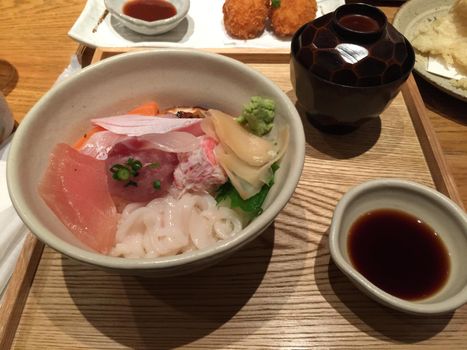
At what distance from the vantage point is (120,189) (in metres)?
1.07

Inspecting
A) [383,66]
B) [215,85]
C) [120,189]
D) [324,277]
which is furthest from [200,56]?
[324,277]

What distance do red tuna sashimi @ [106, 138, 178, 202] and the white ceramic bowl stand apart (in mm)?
1327

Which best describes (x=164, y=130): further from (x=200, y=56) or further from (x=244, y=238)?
(x=244, y=238)

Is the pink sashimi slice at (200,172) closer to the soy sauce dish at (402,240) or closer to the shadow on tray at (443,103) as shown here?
the soy sauce dish at (402,240)

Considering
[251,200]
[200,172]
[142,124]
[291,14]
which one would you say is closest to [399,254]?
[251,200]

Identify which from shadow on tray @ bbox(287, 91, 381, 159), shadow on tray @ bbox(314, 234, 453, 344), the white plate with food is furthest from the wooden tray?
the white plate with food

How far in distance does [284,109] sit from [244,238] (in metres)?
0.39

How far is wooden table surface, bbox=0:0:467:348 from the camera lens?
65.0 inches

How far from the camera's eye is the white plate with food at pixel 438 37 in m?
1.77

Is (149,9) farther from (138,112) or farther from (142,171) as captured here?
(142,171)

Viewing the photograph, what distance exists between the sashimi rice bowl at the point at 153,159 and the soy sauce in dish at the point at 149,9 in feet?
4.14

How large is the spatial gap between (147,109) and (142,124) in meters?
0.10

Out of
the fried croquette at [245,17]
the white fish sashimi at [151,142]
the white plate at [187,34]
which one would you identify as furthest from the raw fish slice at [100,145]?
the fried croquette at [245,17]

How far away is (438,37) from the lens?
1.92 m
